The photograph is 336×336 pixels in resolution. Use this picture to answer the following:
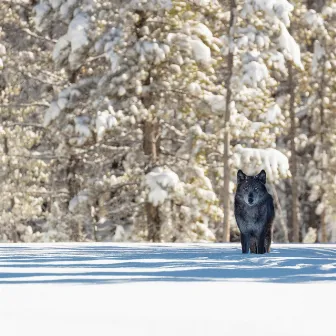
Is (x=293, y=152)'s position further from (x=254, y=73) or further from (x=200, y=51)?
(x=200, y=51)

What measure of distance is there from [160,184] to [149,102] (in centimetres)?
261

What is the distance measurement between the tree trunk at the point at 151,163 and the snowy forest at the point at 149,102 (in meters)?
0.03

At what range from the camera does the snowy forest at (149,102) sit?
86.5 feet

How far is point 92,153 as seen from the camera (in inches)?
1189

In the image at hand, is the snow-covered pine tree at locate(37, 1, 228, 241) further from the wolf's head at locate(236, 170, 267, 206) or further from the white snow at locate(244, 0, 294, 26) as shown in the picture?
the wolf's head at locate(236, 170, 267, 206)

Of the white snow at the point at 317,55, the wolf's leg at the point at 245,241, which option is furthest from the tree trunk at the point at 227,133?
the wolf's leg at the point at 245,241

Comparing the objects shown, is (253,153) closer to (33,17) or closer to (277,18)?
(277,18)

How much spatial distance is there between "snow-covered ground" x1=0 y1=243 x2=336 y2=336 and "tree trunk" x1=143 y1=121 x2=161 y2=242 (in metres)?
15.8

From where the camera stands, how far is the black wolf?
34.7ft

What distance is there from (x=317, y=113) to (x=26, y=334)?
113 ft

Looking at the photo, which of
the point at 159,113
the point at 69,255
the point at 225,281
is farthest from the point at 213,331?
the point at 159,113

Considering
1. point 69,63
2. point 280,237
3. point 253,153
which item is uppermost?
point 69,63

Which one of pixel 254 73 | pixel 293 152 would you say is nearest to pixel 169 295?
pixel 254 73

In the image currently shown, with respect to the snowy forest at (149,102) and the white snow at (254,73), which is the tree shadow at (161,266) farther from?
the white snow at (254,73)
